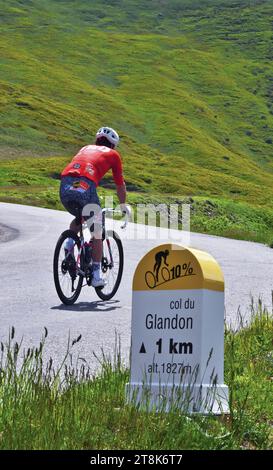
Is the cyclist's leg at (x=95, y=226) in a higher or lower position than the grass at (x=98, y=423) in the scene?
higher

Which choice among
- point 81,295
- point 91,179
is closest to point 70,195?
point 91,179

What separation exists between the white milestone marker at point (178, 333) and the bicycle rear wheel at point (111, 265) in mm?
6445

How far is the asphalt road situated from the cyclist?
31.7 inches

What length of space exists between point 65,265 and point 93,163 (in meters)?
1.27

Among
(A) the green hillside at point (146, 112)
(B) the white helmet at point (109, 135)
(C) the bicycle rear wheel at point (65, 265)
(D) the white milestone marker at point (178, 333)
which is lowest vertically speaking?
(D) the white milestone marker at point (178, 333)

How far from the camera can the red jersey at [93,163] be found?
35.4 feet

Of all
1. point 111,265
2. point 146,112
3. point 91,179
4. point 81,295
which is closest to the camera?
point 91,179

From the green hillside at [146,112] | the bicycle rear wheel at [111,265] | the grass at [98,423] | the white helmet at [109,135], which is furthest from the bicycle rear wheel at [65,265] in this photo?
the green hillside at [146,112]

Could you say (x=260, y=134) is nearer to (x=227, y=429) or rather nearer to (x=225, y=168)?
(x=225, y=168)

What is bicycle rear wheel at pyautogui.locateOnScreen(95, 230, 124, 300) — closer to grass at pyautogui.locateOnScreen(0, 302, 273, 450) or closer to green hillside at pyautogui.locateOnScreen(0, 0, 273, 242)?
grass at pyautogui.locateOnScreen(0, 302, 273, 450)

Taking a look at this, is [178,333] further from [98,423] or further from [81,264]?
[81,264]

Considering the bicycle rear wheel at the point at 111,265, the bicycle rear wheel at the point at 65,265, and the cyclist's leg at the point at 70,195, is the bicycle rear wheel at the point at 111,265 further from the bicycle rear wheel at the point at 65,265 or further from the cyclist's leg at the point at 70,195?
the cyclist's leg at the point at 70,195

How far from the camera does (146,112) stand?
12988cm

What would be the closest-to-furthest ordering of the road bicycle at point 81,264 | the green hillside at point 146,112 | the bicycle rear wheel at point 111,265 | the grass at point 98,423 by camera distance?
the grass at point 98,423, the road bicycle at point 81,264, the bicycle rear wheel at point 111,265, the green hillside at point 146,112
